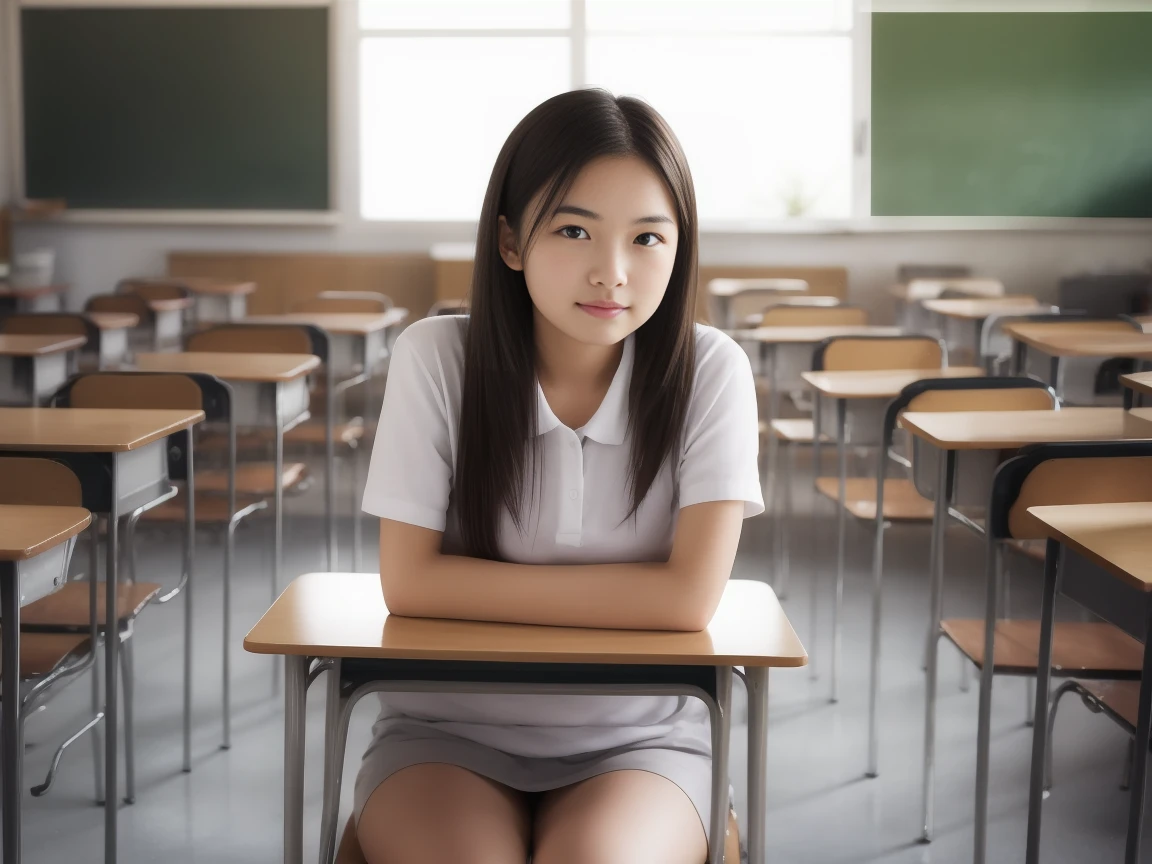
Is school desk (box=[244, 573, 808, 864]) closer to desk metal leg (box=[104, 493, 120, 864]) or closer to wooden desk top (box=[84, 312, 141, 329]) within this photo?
desk metal leg (box=[104, 493, 120, 864])

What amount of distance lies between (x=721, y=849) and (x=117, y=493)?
1.31m

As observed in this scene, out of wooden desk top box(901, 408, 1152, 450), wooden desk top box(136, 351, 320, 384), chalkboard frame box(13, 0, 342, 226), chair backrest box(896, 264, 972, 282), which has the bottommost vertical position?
wooden desk top box(901, 408, 1152, 450)

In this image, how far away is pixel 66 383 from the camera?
2.88 metres

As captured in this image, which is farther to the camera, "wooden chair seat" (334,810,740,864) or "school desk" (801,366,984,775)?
"school desk" (801,366,984,775)

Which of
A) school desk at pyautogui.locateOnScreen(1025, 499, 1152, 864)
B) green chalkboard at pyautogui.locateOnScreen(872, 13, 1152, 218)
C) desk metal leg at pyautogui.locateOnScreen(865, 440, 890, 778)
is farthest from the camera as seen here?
green chalkboard at pyautogui.locateOnScreen(872, 13, 1152, 218)

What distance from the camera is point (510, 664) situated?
1312 millimetres

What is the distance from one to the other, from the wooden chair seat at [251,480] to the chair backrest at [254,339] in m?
0.42

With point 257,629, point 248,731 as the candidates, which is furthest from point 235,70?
point 257,629

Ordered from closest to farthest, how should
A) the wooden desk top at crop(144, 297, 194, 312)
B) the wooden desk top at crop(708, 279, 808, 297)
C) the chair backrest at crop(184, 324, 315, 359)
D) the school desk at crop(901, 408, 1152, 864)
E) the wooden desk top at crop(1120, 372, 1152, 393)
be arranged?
1. the school desk at crop(901, 408, 1152, 864)
2. the wooden desk top at crop(1120, 372, 1152, 393)
3. the chair backrest at crop(184, 324, 315, 359)
4. the wooden desk top at crop(144, 297, 194, 312)
5. the wooden desk top at crop(708, 279, 808, 297)

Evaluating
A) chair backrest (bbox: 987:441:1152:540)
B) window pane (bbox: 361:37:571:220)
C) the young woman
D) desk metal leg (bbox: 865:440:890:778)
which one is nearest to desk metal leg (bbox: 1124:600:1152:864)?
chair backrest (bbox: 987:441:1152:540)

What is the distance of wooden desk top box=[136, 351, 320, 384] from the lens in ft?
10.4

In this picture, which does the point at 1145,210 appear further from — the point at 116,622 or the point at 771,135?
the point at 116,622

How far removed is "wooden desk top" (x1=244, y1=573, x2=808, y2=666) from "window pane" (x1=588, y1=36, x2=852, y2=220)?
21.0ft

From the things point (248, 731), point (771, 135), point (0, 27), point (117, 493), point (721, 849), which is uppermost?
point (0, 27)
